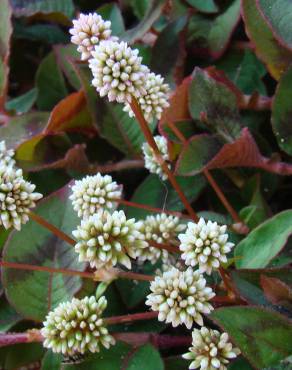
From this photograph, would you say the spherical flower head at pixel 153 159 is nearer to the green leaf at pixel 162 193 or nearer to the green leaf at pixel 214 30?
the green leaf at pixel 162 193

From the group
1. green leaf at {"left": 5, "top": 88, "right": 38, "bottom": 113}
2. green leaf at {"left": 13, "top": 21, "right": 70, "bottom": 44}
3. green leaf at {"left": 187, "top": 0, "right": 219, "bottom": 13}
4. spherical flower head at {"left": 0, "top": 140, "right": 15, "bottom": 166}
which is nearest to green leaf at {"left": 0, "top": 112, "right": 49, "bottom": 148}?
green leaf at {"left": 5, "top": 88, "right": 38, "bottom": 113}

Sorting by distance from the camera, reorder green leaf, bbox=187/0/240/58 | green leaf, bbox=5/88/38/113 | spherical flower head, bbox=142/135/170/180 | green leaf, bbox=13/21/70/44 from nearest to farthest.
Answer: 1. spherical flower head, bbox=142/135/170/180
2. green leaf, bbox=187/0/240/58
3. green leaf, bbox=5/88/38/113
4. green leaf, bbox=13/21/70/44

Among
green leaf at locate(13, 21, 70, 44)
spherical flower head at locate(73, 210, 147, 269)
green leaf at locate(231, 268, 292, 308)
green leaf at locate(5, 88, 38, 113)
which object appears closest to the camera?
spherical flower head at locate(73, 210, 147, 269)

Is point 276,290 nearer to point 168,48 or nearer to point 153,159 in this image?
point 153,159

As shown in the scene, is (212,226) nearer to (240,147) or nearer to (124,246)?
(124,246)

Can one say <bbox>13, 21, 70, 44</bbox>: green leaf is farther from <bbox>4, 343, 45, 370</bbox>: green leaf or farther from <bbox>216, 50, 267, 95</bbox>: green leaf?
<bbox>4, 343, 45, 370</bbox>: green leaf

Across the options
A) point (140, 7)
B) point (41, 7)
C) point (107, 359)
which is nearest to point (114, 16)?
point (140, 7)

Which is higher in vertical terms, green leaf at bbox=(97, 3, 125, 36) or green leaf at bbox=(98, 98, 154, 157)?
green leaf at bbox=(97, 3, 125, 36)

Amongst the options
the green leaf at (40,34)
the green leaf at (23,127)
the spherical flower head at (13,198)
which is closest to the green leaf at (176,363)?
the spherical flower head at (13,198)
